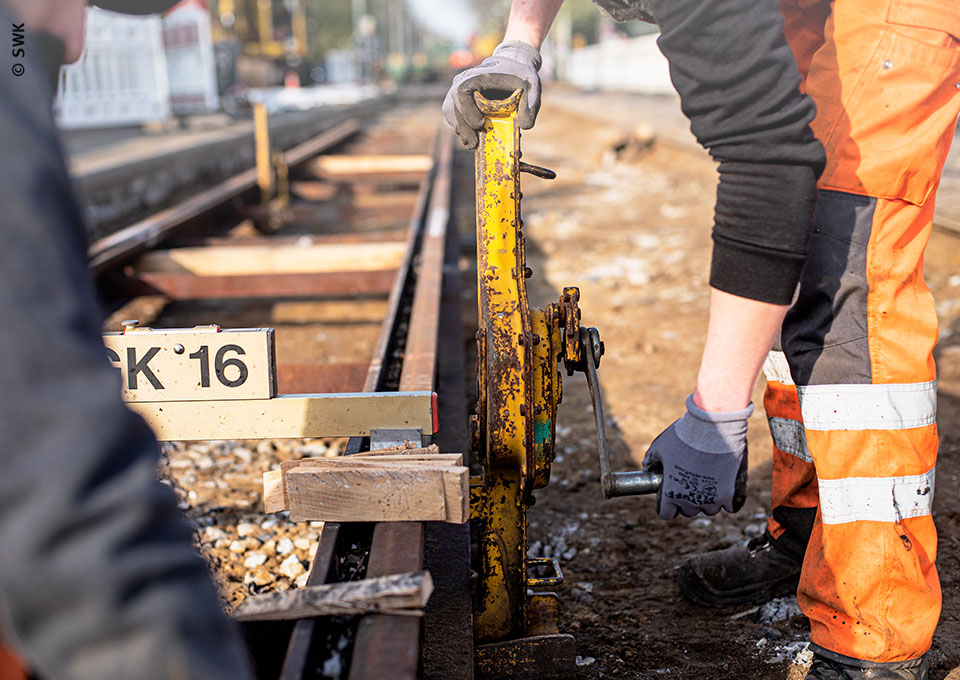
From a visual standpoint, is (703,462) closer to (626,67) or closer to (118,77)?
(118,77)

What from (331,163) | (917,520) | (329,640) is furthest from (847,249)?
(331,163)

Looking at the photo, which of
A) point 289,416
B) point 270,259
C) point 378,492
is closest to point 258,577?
point 289,416

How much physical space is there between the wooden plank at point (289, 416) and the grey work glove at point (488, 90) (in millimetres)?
600

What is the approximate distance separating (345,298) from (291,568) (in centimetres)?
318

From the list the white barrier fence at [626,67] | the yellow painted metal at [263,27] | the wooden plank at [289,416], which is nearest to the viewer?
the wooden plank at [289,416]

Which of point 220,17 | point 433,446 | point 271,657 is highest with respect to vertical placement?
point 220,17

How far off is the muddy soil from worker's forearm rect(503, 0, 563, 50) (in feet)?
4.91

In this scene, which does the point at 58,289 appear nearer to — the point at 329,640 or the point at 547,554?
the point at 329,640

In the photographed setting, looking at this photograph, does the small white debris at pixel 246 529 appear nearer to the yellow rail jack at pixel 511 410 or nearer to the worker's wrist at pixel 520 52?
the yellow rail jack at pixel 511 410

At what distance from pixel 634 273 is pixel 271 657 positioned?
529 centimetres

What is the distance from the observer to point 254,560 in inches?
90.1

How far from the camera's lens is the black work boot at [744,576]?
220cm

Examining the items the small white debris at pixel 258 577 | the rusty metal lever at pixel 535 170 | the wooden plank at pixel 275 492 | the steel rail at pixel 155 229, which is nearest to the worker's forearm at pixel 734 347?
the rusty metal lever at pixel 535 170

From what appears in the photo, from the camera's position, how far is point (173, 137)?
37.2ft
